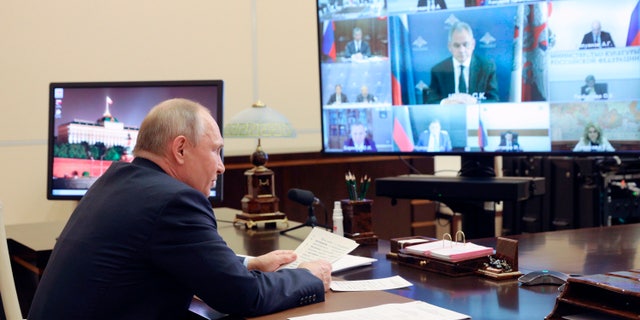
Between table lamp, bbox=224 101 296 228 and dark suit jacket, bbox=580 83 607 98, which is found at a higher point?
dark suit jacket, bbox=580 83 607 98

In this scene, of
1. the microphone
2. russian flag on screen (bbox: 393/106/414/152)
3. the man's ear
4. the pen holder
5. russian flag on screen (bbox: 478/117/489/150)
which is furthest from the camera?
russian flag on screen (bbox: 393/106/414/152)

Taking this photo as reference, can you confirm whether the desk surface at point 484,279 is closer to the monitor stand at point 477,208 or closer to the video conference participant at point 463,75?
the monitor stand at point 477,208

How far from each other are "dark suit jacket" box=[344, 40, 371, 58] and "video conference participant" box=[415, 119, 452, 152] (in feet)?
1.39

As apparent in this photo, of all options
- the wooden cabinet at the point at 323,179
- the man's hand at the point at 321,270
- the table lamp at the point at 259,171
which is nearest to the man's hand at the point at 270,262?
the man's hand at the point at 321,270

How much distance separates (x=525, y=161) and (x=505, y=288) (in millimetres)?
3298

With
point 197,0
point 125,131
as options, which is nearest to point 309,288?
point 125,131

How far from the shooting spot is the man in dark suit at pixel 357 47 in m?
3.52

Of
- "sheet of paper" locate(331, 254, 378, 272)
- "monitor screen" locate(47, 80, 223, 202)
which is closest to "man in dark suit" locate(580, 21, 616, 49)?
"sheet of paper" locate(331, 254, 378, 272)

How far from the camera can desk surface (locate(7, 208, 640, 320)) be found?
5.86ft

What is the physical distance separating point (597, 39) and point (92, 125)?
6.27 ft

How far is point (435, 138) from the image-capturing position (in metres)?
3.37

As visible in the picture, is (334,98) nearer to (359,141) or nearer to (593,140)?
(359,141)

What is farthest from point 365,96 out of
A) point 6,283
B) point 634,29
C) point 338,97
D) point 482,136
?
point 6,283

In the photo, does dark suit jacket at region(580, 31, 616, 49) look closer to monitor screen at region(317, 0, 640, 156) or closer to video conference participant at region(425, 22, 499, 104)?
monitor screen at region(317, 0, 640, 156)
